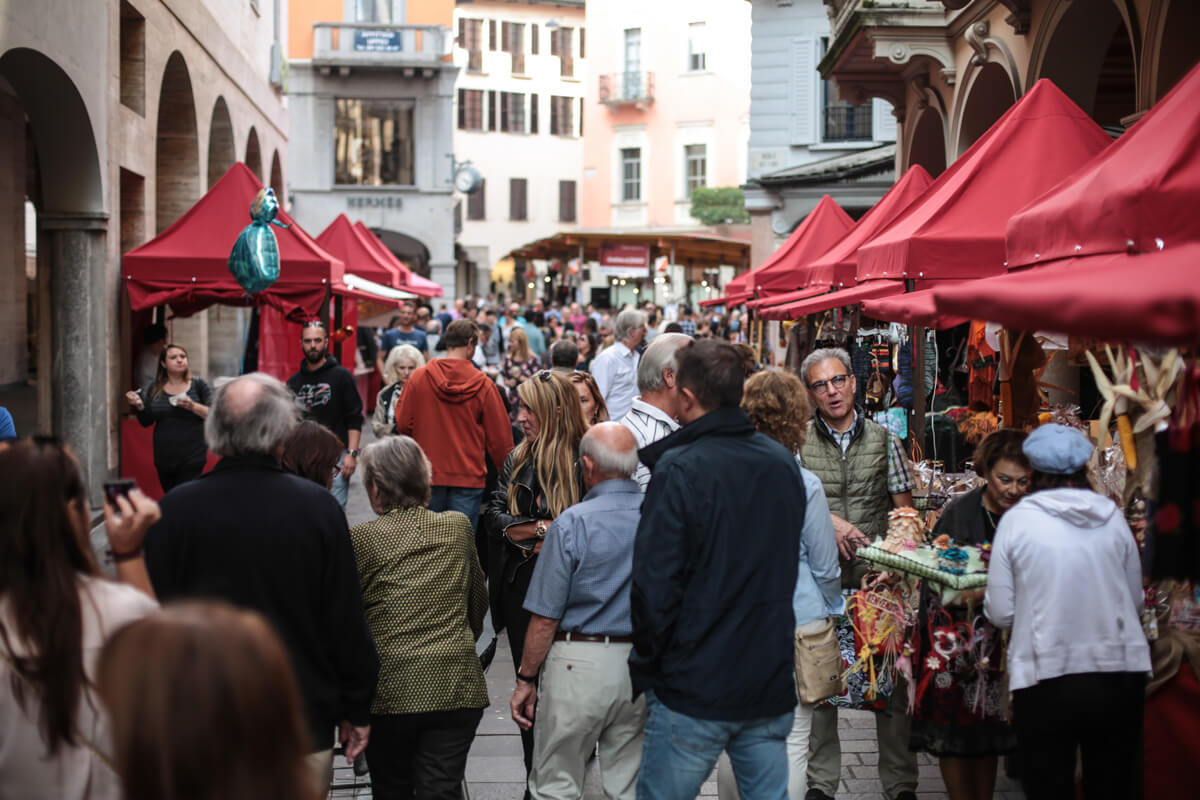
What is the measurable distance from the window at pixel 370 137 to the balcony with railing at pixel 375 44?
3.69 feet

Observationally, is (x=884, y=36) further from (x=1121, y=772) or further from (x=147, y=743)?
(x=147, y=743)

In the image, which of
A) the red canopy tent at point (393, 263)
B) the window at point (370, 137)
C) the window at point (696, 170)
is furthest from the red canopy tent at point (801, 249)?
the window at point (696, 170)

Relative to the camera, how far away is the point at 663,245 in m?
34.8

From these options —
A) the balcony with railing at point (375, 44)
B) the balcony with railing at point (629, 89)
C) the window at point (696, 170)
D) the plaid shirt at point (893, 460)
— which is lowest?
the plaid shirt at point (893, 460)

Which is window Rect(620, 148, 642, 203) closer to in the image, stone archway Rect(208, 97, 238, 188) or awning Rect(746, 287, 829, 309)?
stone archway Rect(208, 97, 238, 188)

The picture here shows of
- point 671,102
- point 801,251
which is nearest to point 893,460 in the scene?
point 801,251

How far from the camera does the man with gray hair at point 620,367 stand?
426 inches

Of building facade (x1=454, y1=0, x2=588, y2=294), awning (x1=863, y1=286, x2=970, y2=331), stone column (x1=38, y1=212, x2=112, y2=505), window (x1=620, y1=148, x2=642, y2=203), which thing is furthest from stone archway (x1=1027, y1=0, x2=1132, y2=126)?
building facade (x1=454, y1=0, x2=588, y2=294)

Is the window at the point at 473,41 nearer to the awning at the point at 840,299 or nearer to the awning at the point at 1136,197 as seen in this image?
the awning at the point at 840,299

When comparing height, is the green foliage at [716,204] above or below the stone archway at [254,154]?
above

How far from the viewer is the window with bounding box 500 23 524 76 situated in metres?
54.0

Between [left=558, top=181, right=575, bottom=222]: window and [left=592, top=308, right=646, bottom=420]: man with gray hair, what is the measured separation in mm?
43101

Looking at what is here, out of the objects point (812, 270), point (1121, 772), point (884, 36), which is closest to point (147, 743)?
point (1121, 772)

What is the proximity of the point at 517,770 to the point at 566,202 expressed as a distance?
48833mm
